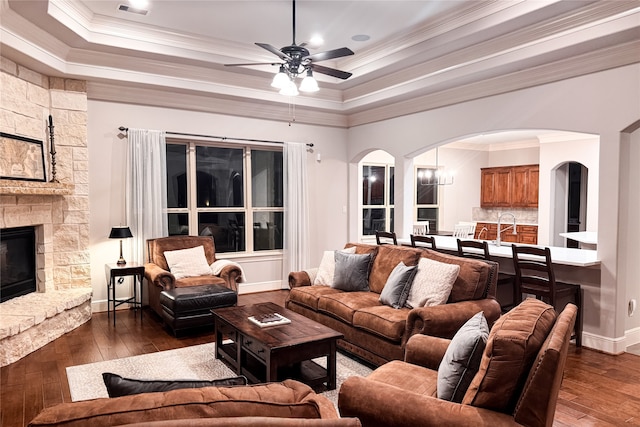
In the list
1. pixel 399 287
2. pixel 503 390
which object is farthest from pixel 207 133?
pixel 503 390

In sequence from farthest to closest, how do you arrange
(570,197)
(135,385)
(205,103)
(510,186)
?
1. (510,186)
2. (570,197)
3. (205,103)
4. (135,385)

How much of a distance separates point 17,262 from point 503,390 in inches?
201

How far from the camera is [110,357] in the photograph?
4.04 metres

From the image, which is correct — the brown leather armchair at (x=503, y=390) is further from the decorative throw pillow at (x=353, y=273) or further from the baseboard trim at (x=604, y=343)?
the baseboard trim at (x=604, y=343)

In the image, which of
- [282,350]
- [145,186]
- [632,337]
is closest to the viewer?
[282,350]

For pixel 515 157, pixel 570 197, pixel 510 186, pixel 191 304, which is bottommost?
pixel 191 304

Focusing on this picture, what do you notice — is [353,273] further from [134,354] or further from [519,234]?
[519,234]

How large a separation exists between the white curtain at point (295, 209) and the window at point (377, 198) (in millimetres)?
2344

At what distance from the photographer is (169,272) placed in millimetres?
5258

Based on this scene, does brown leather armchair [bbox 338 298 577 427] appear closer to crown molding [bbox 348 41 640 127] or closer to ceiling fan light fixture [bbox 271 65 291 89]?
ceiling fan light fixture [bbox 271 65 291 89]

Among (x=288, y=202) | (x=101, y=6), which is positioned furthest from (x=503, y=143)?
(x=101, y=6)

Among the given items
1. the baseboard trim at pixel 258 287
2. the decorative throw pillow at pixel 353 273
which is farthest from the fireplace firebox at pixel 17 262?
the decorative throw pillow at pixel 353 273

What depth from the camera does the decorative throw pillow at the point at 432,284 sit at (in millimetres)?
3666

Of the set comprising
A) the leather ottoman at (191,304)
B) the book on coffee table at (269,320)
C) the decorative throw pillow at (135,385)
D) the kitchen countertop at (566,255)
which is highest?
the kitchen countertop at (566,255)
